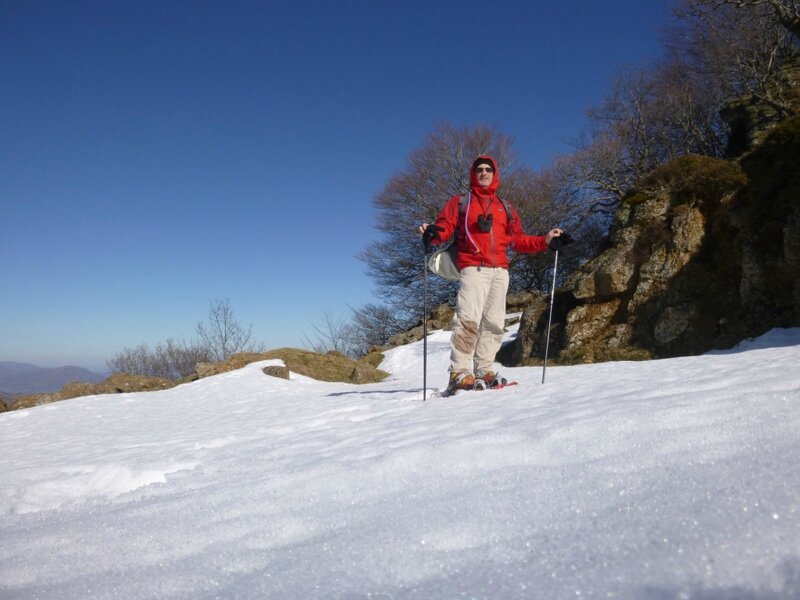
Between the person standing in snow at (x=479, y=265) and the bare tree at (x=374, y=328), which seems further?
the bare tree at (x=374, y=328)

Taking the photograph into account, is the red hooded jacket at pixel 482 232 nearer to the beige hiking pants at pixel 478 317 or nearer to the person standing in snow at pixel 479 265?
the person standing in snow at pixel 479 265

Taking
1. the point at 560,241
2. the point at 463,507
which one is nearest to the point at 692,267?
the point at 560,241

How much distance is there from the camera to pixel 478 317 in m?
4.46

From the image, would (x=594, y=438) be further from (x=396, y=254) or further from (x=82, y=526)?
(x=396, y=254)

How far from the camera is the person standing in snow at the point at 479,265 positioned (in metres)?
4.45

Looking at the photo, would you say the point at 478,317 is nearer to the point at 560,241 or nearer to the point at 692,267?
the point at 560,241

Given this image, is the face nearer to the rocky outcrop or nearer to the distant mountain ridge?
the rocky outcrop

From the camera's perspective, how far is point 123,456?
132 inches

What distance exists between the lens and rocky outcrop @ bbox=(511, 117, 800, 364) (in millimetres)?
6430

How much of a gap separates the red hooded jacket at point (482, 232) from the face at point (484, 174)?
0.12 feet

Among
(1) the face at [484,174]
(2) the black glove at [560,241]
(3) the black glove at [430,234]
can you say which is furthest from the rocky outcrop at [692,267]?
(3) the black glove at [430,234]

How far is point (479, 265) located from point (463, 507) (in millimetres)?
3119

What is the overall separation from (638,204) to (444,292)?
1243 centimetres

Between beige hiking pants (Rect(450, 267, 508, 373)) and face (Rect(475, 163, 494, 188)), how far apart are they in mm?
842
